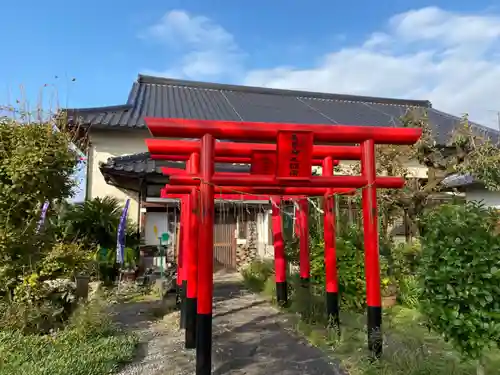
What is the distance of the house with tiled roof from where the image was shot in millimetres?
11922

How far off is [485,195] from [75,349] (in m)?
12.8

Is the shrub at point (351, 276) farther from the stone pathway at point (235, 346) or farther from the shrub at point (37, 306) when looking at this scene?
the shrub at point (37, 306)

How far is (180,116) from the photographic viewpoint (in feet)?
47.8

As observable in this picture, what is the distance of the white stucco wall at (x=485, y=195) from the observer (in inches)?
506

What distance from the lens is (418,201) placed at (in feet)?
31.2

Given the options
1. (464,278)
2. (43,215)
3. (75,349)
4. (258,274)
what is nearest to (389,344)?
(464,278)

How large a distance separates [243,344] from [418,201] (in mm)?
5801

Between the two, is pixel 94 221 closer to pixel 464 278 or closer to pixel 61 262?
pixel 61 262

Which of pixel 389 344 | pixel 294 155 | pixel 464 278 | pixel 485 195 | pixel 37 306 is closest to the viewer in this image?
pixel 464 278

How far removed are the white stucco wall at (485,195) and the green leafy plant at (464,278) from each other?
409 inches

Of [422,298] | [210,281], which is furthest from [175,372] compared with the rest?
[422,298]

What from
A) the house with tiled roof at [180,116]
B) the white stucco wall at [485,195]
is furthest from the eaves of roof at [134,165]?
the white stucco wall at [485,195]

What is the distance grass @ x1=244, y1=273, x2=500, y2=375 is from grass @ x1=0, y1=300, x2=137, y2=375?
267 centimetres

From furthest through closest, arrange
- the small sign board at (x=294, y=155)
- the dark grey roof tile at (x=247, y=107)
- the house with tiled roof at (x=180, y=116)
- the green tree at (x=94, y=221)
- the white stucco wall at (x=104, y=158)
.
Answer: the dark grey roof tile at (x=247, y=107), the white stucco wall at (x=104, y=158), the house with tiled roof at (x=180, y=116), the green tree at (x=94, y=221), the small sign board at (x=294, y=155)
